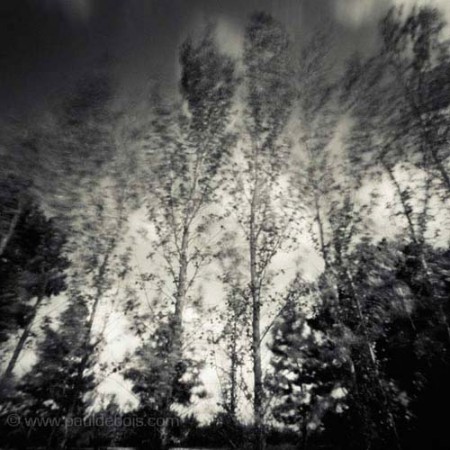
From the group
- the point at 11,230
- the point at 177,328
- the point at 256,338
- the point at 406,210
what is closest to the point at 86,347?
the point at 11,230

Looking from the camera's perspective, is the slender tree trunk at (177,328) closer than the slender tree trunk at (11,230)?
Yes

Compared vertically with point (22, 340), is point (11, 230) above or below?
above

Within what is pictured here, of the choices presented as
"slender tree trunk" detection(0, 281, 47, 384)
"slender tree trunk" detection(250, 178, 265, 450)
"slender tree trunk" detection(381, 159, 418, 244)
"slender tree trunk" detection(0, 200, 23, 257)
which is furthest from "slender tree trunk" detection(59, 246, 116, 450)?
"slender tree trunk" detection(381, 159, 418, 244)

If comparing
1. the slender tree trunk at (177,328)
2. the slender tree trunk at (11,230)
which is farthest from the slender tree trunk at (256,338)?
the slender tree trunk at (11,230)

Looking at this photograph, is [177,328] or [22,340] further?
[22,340]

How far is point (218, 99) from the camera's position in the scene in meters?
14.2

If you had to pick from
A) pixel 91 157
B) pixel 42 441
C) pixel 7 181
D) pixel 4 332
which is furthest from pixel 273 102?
pixel 42 441

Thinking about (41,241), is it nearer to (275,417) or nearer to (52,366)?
(52,366)

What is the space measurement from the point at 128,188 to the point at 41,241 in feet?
17.3

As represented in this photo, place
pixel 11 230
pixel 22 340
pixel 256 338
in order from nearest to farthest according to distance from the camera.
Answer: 1. pixel 256 338
2. pixel 11 230
3. pixel 22 340

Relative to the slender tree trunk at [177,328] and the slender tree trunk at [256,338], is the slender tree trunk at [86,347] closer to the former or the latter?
the slender tree trunk at [177,328]

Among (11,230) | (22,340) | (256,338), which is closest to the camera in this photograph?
(256,338)

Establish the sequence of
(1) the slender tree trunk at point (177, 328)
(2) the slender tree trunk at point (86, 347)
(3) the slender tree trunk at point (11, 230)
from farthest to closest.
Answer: (2) the slender tree trunk at point (86, 347) → (3) the slender tree trunk at point (11, 230) → (1) the slender tree trunk at point (177, 328)

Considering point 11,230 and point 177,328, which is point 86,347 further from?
point 177,328
